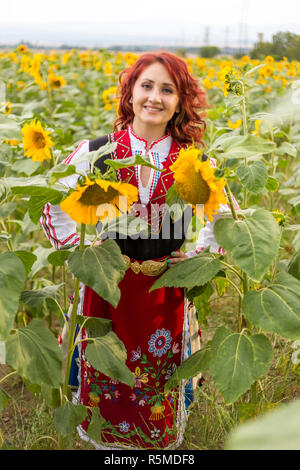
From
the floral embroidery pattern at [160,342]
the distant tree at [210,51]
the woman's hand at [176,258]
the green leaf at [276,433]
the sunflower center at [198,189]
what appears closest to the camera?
the green leaf at [276,433]

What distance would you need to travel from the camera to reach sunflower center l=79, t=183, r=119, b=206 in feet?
3.51

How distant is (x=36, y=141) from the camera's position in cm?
162

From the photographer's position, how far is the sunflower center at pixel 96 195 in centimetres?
107

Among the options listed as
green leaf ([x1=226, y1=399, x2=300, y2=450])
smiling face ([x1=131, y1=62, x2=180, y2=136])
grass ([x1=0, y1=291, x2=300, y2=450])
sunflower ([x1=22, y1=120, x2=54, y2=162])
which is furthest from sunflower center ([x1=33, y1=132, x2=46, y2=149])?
green leaf ([x1=226, y1=399, x2=300, y2=450])

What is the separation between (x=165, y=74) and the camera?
162 cm

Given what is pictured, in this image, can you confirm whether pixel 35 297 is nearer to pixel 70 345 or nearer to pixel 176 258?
pixel 70 345

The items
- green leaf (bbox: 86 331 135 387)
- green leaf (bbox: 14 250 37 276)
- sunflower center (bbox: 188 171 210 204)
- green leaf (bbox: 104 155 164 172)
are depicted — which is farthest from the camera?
green leaf (bbox: 14 250 37 276)

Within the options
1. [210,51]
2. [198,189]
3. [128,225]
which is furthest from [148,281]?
[210,51]

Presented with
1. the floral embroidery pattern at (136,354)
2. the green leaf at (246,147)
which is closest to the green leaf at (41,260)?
the floral embroidery pattern at (136,354)

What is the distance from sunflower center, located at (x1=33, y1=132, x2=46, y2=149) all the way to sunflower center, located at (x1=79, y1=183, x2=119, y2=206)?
1.97 ft

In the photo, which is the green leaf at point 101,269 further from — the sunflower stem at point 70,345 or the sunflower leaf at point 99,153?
the sunflower leaf at point 99,153

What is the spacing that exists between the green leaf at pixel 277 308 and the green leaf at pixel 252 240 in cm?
12

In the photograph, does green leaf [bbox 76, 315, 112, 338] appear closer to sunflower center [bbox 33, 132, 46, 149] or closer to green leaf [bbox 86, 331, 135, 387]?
green leaf [bbox 86, 331, 135, 387]

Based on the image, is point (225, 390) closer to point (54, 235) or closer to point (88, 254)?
point (88, 254)
